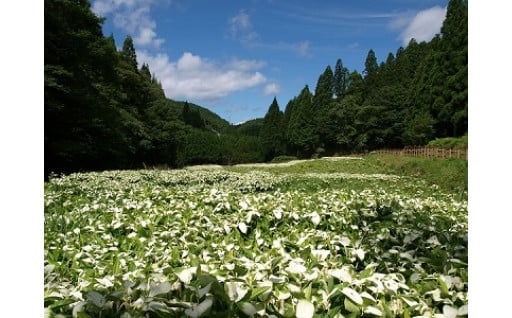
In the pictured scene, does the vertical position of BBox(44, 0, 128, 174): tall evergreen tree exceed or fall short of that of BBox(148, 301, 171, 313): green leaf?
it exceeds it

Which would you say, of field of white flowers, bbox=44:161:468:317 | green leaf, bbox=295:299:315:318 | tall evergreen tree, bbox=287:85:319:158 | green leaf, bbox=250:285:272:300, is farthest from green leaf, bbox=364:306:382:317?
tall evergreen tree, bbox=287:85:319:158

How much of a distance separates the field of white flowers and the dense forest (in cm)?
1320

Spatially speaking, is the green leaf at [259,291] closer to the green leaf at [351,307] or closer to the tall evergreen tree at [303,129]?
the green leaf at [351,307]

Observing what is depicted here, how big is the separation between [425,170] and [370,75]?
40.6m

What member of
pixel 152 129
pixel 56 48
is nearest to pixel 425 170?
pixel 56 48

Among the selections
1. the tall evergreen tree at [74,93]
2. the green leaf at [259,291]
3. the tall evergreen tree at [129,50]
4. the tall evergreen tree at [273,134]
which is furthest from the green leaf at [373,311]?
the tall evergreen tree at [273,134]

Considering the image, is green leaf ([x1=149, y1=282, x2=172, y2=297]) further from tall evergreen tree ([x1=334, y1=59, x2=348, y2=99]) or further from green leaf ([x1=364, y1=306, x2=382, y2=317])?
tall evergreen tree ([x1=334, y1=59, x2=348, y2=99])

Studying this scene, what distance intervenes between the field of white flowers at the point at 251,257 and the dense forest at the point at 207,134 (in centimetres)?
1320

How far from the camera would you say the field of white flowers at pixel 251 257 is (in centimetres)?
148

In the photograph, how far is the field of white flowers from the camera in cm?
148

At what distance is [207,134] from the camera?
2008 inches
